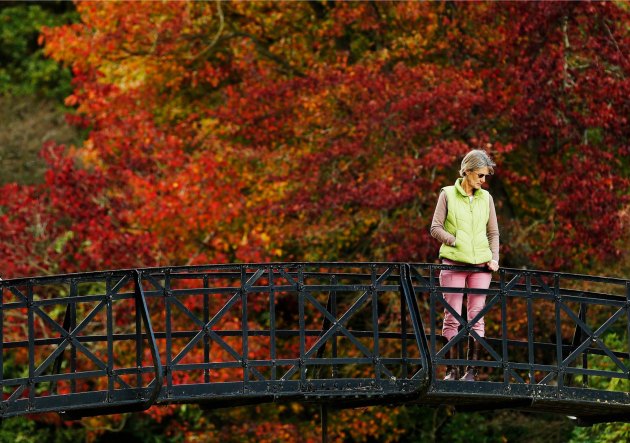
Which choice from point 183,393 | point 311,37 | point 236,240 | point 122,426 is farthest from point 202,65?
point 183,393

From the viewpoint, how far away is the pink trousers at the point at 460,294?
51.4 ft

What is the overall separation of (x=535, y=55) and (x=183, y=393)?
9.32 m

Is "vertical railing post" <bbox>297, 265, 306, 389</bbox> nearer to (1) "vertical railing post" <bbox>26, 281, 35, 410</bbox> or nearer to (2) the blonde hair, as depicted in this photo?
(2) the blonde hair

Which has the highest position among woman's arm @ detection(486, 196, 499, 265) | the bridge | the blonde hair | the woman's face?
the blonde hair

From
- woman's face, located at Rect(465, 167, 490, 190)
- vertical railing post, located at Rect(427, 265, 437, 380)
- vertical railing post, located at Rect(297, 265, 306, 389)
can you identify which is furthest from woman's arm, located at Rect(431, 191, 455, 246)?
vertical railing post, located at Rect(297, 265, 306, 389)

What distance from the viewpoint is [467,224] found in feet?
50.1

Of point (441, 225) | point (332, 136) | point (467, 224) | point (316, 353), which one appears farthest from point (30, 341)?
point (332, 136)

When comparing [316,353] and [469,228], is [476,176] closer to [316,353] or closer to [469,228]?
[469,228]

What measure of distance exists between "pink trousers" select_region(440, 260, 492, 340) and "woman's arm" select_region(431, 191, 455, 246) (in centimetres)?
A: 41

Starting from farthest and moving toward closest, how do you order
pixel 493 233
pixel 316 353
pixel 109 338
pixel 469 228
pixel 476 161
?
1. pixel 316 353
2. pixel 493 233
3. pixel 469 228
4. pixel 109 338
5. pixel 476 161

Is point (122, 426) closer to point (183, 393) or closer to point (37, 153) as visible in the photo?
point (37, 153)

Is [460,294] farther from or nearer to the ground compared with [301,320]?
farther from the ground

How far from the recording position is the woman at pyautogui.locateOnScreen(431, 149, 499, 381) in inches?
597

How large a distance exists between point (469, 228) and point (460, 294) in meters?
0.74
